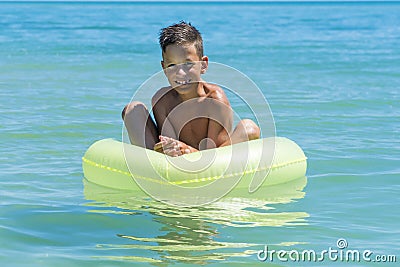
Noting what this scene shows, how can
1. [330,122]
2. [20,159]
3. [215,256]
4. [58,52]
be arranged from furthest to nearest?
[58,52] < [330,122] < [20,159] < [215,256]

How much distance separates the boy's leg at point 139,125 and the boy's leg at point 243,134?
0.46 m

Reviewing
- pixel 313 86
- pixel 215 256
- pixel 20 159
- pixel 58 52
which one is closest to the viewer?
pixel 215 256

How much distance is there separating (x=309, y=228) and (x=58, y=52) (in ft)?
39.8

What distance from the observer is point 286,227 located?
155 inches

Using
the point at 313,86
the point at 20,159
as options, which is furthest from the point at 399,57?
the point at 20,159

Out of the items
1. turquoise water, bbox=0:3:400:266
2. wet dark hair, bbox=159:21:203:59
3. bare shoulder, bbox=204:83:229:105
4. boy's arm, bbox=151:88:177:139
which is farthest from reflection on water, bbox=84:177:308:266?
wet dark hair, bbox=159:21:203:59

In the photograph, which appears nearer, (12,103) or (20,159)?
(20,159)

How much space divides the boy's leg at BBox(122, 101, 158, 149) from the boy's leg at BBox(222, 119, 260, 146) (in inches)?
18.2

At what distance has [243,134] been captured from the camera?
4.63 m

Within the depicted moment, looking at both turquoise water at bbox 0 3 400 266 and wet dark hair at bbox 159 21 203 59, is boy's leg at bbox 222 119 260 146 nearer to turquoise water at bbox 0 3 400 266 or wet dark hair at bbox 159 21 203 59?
turquoise water at bbox 0 3 400 266

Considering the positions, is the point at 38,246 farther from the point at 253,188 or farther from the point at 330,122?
the point at 330,122

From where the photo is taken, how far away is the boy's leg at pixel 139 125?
15.0 ft

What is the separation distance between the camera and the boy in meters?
4.51

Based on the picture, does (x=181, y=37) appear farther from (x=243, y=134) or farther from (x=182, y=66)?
(x=243, y=134)
